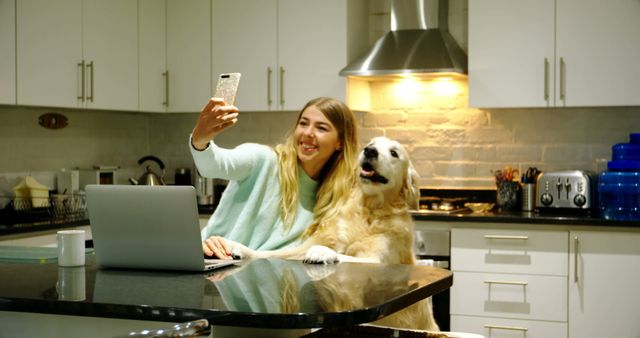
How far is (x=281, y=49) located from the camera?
5.10 metres

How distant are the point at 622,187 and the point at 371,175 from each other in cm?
195

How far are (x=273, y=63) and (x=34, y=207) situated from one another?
1.53 m

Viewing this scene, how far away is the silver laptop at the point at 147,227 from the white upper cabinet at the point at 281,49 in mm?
2732

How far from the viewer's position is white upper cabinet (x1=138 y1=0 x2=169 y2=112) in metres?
5.18

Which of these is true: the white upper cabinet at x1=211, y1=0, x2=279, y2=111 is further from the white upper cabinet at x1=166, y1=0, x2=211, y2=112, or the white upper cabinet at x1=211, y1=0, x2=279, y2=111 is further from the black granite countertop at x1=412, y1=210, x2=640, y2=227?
the black granite countertop at x1=412, y1=210, x2=640, y2=227

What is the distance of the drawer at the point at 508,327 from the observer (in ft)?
14.5

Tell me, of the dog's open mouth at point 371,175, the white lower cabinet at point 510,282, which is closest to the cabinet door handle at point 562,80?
the white lower cabinet at point 510,282

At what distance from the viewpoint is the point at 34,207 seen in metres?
4.60

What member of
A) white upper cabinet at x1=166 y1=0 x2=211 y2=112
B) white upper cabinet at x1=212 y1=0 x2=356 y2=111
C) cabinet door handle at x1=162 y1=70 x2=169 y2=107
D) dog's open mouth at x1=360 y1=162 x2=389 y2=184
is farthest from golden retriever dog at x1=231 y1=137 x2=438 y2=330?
cabinet door handle at x1=162 y1=70 x2=169 y2=107

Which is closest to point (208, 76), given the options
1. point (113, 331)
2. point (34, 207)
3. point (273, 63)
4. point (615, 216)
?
point (273, 63)

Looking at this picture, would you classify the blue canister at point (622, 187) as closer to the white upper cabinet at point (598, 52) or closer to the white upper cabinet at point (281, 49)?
the white upper cabinet at point (598, 52)

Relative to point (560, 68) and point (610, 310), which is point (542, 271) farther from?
point (560, 68)

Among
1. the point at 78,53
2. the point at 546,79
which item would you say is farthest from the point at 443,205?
the point at 78,53

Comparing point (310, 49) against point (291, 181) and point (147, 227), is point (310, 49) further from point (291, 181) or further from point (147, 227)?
point (147, 227)
